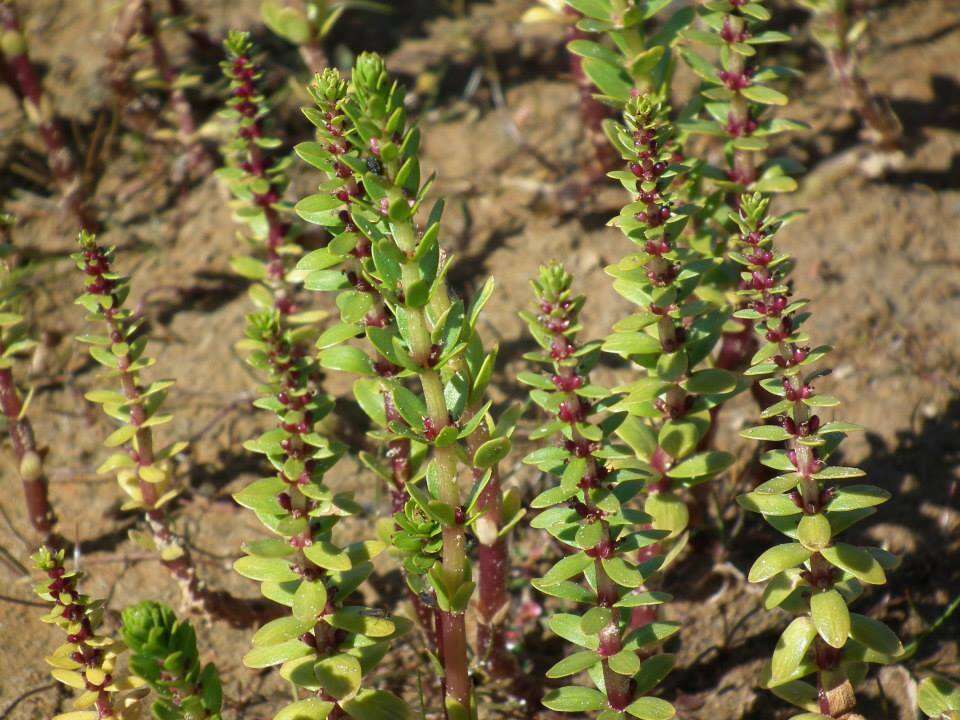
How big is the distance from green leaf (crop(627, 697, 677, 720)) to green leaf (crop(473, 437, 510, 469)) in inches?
28.4

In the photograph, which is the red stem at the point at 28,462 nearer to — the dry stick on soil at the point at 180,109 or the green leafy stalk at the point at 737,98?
the dry stick on soil at the point at 180,109

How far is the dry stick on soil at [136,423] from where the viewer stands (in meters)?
2.79

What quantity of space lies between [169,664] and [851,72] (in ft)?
12.6

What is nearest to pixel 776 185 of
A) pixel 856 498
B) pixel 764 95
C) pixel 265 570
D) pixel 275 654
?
pixel 764 95

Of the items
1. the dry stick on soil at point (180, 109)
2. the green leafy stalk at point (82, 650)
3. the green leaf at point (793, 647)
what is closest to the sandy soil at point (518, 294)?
the dry stick on soil at point (180, 109)

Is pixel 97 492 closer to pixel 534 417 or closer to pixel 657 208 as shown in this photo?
pixel 534 417

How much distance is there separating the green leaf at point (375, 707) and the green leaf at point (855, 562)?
1147mm

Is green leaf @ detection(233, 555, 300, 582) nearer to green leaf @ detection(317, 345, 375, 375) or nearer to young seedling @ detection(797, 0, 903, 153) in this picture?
green leaf @ detection(317, 345, 375, 375)

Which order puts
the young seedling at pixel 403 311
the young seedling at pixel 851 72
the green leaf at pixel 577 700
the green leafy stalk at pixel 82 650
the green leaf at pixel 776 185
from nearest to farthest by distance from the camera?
the young seedling at pixel 403 311 < the green leafy stalk at pixel 82 650 < the green leaf at pixel 577 700 < the green leaf at pixel 776 185 < the young seedling at pixel 851 72

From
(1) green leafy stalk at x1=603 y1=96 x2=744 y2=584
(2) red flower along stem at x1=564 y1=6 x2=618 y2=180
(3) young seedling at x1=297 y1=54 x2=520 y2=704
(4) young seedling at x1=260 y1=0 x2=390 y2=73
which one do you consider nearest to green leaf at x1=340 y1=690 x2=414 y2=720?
(3) young seedling at x1=297 y1=54 x2=520 y2=704

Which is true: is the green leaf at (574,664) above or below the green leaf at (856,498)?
below

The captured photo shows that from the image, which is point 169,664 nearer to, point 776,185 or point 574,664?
point 574,664

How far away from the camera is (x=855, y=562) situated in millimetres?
2451

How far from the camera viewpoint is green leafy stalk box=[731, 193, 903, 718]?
238cm
